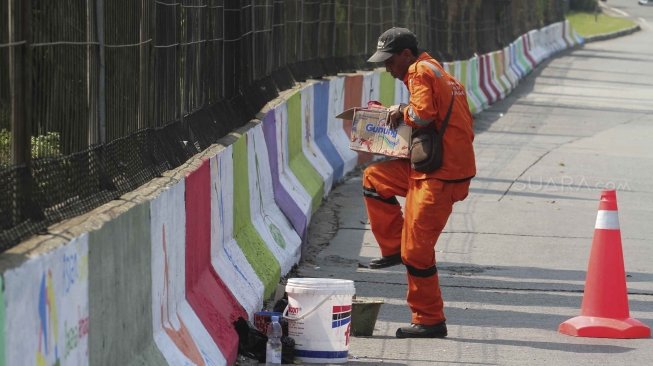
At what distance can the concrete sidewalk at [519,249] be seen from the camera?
812 centimetres

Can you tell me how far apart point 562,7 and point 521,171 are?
4120 centimetres

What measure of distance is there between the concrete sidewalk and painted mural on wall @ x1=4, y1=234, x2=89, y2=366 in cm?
296

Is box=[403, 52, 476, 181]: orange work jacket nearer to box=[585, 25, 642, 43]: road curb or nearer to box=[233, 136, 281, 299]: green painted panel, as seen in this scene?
box=[233, 136, 281, 299]: green painted panel

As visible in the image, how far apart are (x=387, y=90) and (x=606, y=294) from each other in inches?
445

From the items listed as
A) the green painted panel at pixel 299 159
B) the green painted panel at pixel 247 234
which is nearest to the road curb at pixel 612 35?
the green painted panel at pixel 299 159

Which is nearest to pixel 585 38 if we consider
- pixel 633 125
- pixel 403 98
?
pixel 633 125

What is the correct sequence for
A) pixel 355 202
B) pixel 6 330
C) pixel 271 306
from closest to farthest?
pixel 6 330 < pixel 271 306 < pixel 355 202

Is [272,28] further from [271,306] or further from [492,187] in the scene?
[271,306]

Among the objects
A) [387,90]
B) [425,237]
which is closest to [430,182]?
[425,237]

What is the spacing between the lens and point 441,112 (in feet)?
27.0

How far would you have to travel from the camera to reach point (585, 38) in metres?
59.9

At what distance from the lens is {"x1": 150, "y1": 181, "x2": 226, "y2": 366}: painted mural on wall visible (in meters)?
6.00

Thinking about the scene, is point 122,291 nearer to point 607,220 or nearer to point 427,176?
point 427,176

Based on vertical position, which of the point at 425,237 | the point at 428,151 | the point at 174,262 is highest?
the point at 428,151
